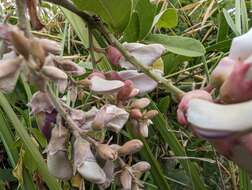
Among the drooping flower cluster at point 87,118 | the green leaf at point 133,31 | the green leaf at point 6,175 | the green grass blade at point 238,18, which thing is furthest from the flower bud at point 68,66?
the green leaf at point 6,175

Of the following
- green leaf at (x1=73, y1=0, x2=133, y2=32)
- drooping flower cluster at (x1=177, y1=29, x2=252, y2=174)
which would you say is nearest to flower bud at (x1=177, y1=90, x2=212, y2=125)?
drooping flower cluster at (x1=177, y1=29, x2=252, y2=174)

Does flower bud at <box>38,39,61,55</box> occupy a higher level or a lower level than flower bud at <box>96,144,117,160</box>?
higher

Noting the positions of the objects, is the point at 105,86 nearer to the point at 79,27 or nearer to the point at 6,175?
the point at 79,27

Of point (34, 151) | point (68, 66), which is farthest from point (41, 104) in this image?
point (34, 151)

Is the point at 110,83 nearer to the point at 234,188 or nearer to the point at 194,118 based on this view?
the point at 194,118

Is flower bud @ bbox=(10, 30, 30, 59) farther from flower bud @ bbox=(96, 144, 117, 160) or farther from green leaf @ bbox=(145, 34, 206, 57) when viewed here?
green leaf @ bbox=(145, 34, 206, 57)

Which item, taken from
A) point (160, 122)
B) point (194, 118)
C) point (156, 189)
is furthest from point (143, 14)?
point (194, 118)

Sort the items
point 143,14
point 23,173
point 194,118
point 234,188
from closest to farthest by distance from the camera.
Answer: point 194,118, point 143,14, point 23,173, point 234,188
